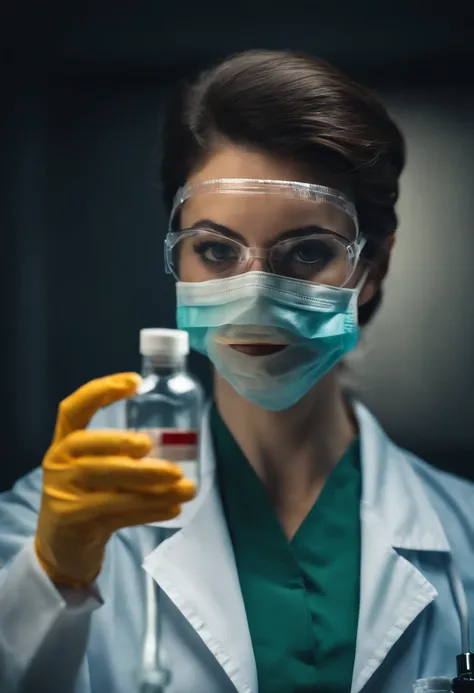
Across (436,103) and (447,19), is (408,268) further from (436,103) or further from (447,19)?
(447,19)

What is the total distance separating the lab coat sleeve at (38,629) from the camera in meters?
1.07

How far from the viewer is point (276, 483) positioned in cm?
141

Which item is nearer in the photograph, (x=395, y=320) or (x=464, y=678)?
(x=464, y=678)

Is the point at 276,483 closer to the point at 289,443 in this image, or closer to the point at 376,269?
the point at 289,443

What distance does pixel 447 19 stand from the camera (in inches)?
64.7

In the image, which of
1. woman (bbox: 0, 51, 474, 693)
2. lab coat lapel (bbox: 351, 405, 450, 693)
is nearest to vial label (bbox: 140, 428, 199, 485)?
woman (bbox: 0, 51, 474, 693)

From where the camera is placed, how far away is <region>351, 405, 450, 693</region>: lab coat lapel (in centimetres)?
125

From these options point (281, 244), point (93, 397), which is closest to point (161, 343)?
point (93, 397)

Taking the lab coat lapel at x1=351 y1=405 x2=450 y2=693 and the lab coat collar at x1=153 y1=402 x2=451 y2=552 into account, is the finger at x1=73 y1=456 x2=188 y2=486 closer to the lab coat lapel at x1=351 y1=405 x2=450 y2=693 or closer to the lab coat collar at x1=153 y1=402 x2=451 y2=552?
the lab coat collar at x1=153 y1=402 x2=451 y2=552

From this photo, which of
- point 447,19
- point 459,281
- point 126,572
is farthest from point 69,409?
point 447,19

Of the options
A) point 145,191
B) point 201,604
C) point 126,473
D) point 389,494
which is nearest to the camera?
point 126,473

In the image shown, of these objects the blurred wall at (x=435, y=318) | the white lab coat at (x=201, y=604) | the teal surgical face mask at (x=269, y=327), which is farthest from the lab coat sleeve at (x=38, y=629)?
the blurred wall at (x=435, y=318)

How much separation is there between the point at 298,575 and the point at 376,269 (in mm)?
515

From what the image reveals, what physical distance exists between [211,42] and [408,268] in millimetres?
565
